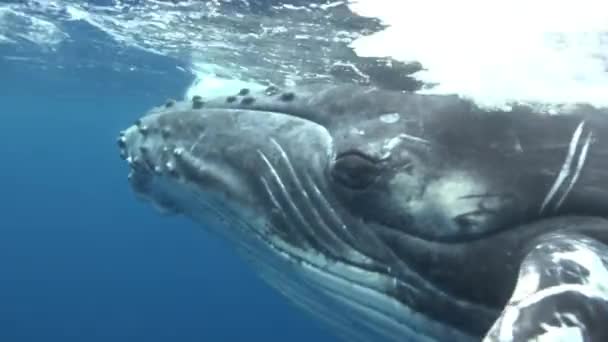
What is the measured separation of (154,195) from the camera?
7574mm

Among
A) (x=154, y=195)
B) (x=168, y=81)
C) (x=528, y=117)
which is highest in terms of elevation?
(x=528, y=117)

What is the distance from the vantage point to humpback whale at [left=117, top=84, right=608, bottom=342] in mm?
4117

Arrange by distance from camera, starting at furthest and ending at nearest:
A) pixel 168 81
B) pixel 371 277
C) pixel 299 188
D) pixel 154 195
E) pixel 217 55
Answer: pixel 168 81, pixel 217 55, pixel 154 195, pixel 299 188, pixel 371 277

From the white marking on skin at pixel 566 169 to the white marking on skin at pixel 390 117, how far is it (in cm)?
142

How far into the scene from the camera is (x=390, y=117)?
558cm

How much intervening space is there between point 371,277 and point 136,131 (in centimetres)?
380

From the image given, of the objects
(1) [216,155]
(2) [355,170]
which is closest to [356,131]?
(2) [355,170]

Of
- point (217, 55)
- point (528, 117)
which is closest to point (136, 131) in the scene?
point (528, 117)

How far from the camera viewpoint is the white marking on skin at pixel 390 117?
5.54 metres

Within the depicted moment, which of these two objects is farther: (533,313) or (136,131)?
(136,131)

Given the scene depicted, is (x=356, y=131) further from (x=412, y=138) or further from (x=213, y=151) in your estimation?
(x=213, y=151)

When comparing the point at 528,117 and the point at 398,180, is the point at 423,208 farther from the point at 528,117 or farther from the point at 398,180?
the point at 528,117

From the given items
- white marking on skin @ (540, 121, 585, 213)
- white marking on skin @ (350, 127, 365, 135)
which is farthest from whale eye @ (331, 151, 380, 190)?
white marking on skin @ (540, 121, 585, 213)

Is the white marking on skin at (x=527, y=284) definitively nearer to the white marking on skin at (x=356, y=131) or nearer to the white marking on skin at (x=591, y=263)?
the white marking on skin at (x=591, y=263)
